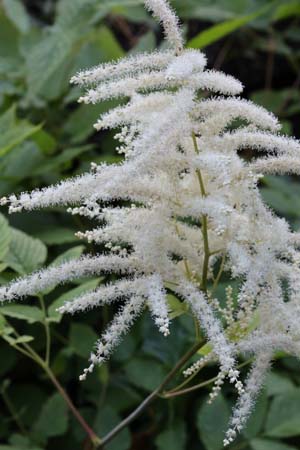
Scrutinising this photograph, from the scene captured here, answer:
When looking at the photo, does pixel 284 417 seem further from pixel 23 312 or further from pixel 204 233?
pixel 204 233

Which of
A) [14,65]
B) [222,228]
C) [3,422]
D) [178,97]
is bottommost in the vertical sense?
[3,422]

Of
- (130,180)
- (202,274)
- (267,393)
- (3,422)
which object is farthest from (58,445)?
(130,180)

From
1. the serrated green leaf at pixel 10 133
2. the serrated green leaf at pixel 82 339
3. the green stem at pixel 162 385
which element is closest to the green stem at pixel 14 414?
the serrated green leaf at pixel 82 339

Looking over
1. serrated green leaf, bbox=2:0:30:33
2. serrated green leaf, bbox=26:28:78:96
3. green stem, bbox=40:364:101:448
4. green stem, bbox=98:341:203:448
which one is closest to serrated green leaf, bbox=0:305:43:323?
green stem, bbox=40:364:101:448

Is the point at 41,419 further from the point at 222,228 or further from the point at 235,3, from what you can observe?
the point at 235,3

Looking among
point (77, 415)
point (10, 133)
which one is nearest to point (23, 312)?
point (77, 415)

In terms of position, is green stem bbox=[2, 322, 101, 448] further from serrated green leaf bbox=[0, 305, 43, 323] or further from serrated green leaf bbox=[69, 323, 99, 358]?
serrated green leaf bbox=[69, 323, 99, 358]
